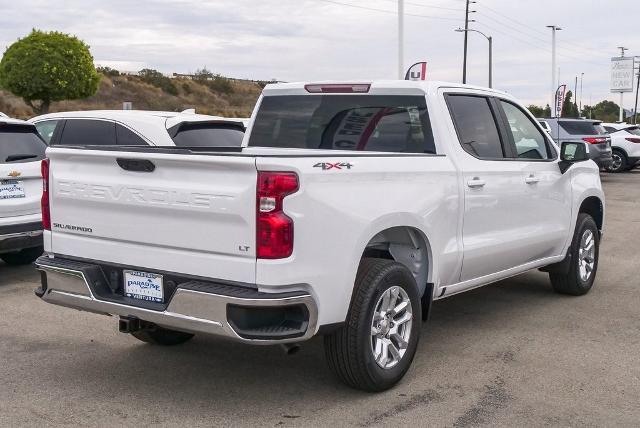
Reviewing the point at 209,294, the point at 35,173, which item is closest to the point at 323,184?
the point at 209,294

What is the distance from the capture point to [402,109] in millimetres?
5949

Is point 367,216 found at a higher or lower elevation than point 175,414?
higher

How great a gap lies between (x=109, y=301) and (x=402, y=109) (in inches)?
97.5

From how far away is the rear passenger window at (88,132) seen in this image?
9.77 metres

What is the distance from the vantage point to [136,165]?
15.5 feet

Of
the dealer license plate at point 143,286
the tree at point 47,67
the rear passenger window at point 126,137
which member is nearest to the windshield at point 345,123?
the dealer license plate at point 143,286

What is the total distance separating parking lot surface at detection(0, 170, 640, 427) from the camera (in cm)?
471

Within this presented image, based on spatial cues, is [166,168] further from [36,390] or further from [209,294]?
[36,390]

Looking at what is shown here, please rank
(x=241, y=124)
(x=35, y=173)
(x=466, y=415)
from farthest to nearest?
(x=241, y=124) → (x=35, y=173) → (x=466, y=415)

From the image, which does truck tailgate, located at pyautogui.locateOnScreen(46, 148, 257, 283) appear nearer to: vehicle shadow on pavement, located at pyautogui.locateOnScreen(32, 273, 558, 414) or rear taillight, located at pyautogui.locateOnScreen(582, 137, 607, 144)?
vehicle shadow on pavement, located at pyautogui.locateOnScreen(32, 273, 558, 414)

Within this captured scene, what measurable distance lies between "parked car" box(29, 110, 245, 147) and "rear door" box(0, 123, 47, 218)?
959 millimetres

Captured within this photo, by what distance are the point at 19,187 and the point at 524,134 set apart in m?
4.82

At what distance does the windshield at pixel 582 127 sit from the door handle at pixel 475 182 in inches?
750

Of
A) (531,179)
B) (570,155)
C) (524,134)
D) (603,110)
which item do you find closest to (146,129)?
(524,134)
